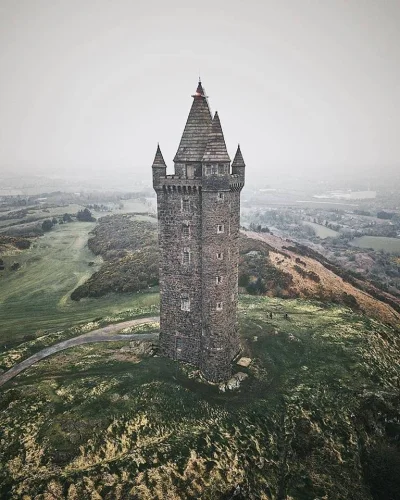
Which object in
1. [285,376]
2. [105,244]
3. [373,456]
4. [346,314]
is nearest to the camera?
[373,456]

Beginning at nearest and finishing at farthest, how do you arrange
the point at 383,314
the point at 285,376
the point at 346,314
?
the point at 285,376
the point at 346,314
the point at 383,314

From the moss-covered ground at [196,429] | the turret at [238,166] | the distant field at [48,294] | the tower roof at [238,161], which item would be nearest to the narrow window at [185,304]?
the moss-covered ground at [196,429]

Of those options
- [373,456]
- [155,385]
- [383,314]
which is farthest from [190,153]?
[383,314]

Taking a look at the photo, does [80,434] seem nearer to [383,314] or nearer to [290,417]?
[290,417]

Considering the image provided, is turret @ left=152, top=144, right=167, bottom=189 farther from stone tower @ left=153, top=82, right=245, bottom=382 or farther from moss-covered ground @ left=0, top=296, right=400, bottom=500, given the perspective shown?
moss-covered ground @ left=0, top=296, right=400, bottom=500

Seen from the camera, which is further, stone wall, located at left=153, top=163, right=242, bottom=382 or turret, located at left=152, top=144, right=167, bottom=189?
turret, located at left=152, top=144, right=167, bottom=189

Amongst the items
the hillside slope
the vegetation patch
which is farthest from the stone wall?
the hillside slope
